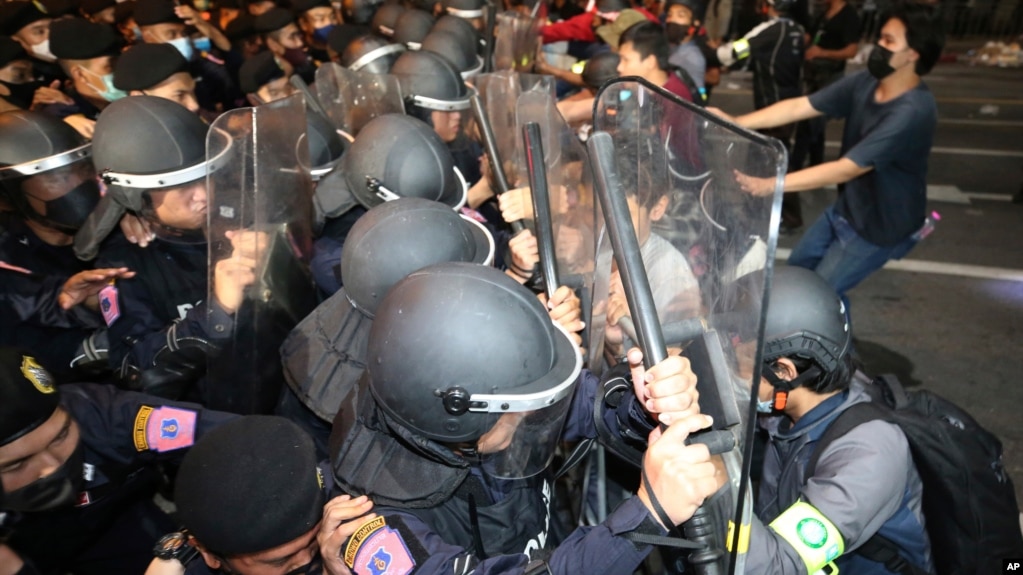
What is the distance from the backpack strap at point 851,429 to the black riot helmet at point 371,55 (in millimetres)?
3499

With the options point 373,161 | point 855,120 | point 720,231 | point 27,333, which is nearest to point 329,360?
point 373,161

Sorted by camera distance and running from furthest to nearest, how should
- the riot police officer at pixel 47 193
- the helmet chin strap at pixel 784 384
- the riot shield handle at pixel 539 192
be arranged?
the riot police officer at pixel 47 193 → the riot shield handle at pixel 539 192 → the helmet chin strap at pixel 784 384

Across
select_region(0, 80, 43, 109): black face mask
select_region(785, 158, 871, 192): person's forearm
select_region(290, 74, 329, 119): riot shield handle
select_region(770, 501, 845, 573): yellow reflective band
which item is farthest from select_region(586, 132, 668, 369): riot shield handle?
select_region(0, 80, 43, 109): black face mask

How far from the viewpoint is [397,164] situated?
9.23ft

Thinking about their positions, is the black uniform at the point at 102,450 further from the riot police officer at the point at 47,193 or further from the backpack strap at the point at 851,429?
the backpack strap at the point at 851,429

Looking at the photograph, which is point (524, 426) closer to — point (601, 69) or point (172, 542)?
point (172, 542)

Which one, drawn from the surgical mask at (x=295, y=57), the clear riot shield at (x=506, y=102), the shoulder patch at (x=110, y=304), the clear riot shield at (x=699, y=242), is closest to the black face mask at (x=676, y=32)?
the clear riot shield at (x=506, y=102)

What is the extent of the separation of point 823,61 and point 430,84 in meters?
5.36

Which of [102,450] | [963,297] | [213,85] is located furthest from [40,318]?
[963,297]

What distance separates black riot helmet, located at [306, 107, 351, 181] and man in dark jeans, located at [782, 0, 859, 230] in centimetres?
478

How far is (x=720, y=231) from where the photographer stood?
1251 mm

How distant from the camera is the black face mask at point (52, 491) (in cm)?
185

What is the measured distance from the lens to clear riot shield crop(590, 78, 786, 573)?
1070 millimetres

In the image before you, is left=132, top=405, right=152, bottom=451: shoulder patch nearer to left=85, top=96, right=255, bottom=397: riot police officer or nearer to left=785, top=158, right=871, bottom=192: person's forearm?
left=85, top=96, right=255, bottom=397: riot police officer
